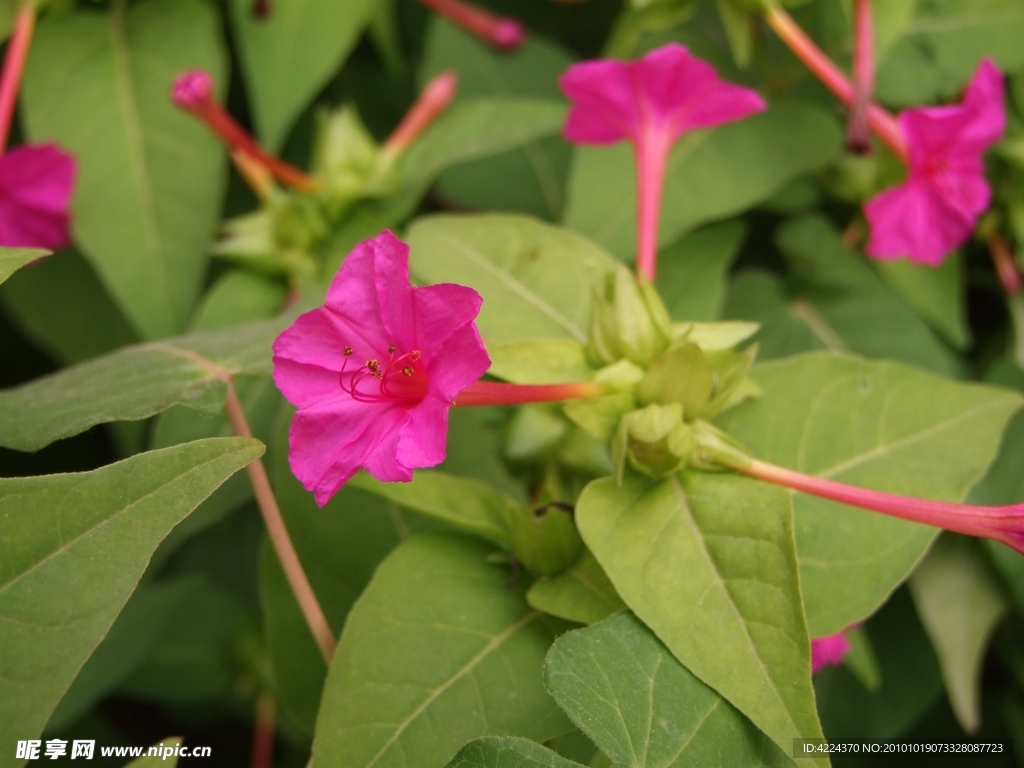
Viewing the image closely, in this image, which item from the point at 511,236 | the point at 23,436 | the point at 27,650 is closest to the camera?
the point at 27,650

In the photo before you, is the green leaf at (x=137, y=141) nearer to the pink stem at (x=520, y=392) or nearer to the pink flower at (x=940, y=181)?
the pink stem at (x=520, y=392)

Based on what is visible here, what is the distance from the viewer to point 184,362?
66cm

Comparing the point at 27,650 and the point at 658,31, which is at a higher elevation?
the point at 658,31

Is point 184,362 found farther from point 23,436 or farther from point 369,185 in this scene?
point 369,185

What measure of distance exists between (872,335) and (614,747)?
66 centimetres

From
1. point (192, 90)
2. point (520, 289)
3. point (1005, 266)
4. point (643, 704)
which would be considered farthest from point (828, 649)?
point (192, 90)

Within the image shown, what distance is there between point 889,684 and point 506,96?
0.85 meters

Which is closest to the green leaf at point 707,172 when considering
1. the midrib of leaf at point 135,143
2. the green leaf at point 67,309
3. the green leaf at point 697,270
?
the green leaf at point 697,270

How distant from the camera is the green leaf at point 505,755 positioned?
1.57 feet

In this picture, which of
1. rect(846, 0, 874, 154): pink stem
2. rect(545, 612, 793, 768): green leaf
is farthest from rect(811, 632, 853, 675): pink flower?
rect(846, 0, 874, 154): pink stem

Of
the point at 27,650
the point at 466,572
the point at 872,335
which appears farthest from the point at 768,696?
the point at 872,335

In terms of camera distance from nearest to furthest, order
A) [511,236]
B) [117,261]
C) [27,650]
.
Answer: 1. [27,650]
2. [511,236]
3. [117,261]

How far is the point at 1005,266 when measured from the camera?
39.6 inches

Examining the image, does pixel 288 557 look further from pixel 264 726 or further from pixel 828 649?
pixel 264 726
